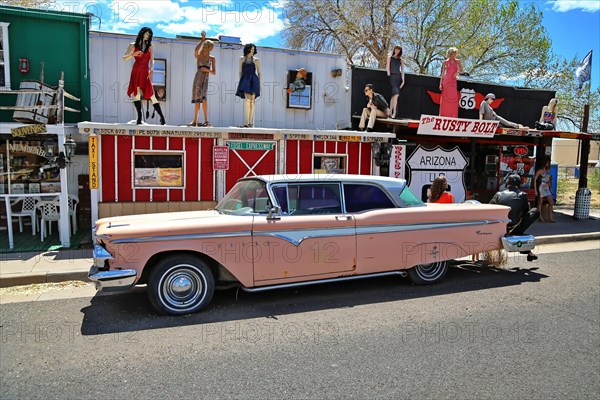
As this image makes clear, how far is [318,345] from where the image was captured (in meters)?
4.22

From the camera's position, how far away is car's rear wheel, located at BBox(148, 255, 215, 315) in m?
4.93

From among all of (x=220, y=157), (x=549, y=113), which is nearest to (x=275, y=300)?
(x=220, y=157)

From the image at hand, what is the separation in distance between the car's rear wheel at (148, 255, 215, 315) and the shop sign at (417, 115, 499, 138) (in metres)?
7.37

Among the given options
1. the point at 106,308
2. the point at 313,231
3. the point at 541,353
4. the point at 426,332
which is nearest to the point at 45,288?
the point at 106,308

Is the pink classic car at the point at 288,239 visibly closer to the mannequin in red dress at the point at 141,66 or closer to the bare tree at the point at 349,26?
the mannequin in red dress at the point at 141,66

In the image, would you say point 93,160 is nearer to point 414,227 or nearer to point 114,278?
point 114,278

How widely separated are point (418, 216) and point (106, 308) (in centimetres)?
404

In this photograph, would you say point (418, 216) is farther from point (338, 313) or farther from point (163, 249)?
point (163, 249)

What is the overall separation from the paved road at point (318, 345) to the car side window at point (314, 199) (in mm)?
1119

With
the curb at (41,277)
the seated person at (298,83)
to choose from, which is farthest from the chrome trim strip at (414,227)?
the seated person at (298,83)

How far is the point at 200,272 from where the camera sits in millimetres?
5055

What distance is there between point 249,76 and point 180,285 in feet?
20.6

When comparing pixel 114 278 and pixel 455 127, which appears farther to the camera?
pixel 455 127

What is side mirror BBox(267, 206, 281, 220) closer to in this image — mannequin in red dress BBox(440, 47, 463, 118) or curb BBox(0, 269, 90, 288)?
curb BBox(0, 269, 90, 288)
